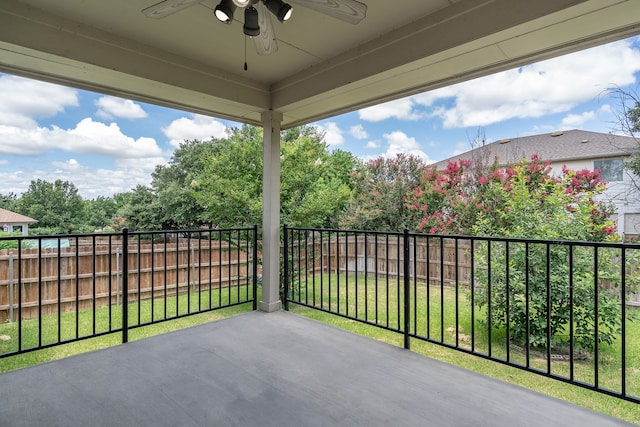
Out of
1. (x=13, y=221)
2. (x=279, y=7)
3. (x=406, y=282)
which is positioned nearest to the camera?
(x=279, y=7)

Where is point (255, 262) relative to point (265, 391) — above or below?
above

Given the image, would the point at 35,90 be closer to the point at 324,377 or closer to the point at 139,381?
the point at 139,381

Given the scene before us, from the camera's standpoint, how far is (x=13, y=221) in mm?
8156

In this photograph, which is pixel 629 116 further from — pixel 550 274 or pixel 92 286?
pixel 92 286

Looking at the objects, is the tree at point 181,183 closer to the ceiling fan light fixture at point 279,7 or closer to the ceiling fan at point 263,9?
the ceiling fan at point 263,9

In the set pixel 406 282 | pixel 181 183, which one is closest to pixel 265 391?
pixel 406 282

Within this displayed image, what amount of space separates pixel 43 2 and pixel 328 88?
201 cm

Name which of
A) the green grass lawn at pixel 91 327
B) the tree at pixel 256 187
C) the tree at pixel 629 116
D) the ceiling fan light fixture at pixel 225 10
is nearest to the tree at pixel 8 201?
the green grass lawn at pixel 91 327

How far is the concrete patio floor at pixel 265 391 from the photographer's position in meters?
1.59

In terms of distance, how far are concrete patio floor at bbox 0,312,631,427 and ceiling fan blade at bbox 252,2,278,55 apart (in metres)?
2.04

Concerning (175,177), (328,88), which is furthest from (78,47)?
(175,177)

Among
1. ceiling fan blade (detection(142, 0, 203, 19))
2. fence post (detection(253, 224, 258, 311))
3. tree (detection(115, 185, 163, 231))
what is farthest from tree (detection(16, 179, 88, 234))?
ceiling fan blade (detection(142, 0, 203, 19))

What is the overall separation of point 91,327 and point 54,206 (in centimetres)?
876

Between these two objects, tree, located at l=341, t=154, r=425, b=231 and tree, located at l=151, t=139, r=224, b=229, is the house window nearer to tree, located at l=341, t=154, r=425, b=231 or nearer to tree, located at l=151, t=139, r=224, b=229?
tree, located at l=341, t=154, r=425, b=231
